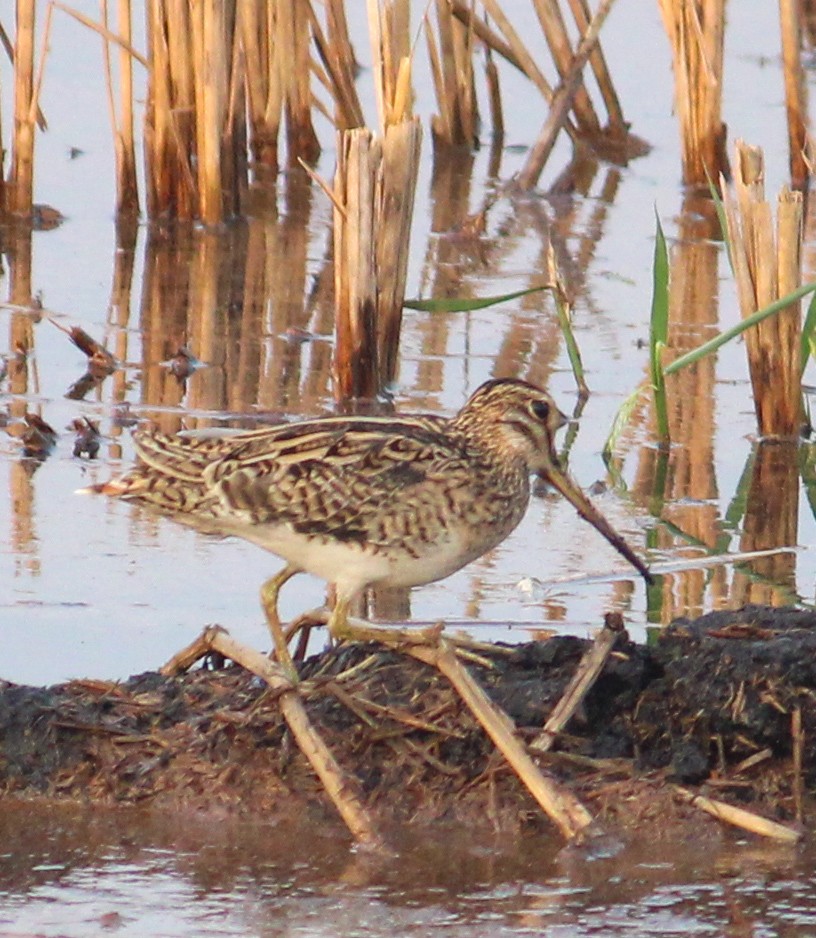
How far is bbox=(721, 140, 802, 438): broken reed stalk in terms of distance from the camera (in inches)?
291

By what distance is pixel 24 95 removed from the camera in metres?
9.34

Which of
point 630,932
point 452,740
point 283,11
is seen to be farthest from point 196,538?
point 283,11

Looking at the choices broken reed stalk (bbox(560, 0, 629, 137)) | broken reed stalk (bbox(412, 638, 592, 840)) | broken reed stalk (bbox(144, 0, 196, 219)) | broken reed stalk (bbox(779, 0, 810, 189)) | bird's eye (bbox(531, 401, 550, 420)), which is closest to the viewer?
broken reed stalk (bbox(412, 638, 592, 840))

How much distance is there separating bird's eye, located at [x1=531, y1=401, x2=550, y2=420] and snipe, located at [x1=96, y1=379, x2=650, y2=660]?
28 cm

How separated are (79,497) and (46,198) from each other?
4429 mm

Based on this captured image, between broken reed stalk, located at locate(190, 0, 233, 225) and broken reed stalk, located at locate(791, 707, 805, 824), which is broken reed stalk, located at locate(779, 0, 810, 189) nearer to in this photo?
broken reed stalk, located at locate(190, 0, 233, 225)

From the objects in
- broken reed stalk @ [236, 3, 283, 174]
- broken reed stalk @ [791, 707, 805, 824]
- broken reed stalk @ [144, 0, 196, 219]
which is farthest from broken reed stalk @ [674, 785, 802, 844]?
broken reed stalk @ [236, 3, 283, 174]

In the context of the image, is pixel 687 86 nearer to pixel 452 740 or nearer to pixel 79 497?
Result: pixel 79 497

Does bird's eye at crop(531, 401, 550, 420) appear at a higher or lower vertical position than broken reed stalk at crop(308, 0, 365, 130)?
lower

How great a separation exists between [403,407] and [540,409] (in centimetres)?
242

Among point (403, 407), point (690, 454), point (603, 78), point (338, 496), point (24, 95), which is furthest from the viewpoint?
point (603, 78)

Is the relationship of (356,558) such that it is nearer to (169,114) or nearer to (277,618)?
(277,618)

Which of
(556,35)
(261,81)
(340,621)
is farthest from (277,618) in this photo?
(556,35)

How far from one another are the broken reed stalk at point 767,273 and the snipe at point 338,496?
249cm
